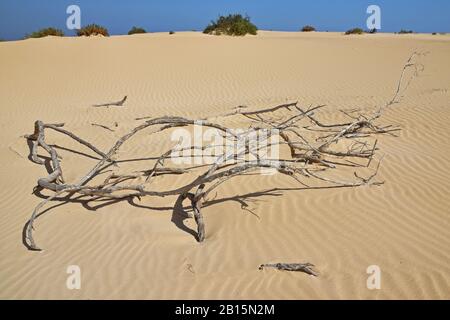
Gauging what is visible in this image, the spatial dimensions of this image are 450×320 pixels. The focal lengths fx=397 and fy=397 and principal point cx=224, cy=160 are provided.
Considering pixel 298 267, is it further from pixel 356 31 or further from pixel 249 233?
pixel 356 31

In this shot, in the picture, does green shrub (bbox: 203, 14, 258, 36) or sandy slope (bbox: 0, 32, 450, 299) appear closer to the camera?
sandy slope (bbox: 0, 32, 450, 299)

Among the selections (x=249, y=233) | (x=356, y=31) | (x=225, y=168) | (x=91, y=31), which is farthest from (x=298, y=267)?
(x=356, y=31)

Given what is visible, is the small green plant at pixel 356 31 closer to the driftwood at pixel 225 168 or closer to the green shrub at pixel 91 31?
the green shrub at pixel 91 31

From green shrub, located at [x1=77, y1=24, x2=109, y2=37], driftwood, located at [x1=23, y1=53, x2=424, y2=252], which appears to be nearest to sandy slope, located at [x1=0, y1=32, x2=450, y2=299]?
driftwood, located at [x1=23, y1=53, x2=424, y2=252]

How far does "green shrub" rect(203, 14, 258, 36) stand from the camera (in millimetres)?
24969

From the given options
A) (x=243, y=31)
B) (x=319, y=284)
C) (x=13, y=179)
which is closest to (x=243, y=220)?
(x=319, y=284)

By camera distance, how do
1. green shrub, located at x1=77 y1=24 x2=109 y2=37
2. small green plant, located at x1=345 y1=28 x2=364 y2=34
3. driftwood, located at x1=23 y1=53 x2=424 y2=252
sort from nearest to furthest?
driftwood, located at x1=23 y1=53 x2=424 y2=252, green shrub, located at x1=77 y1=24 x2=109 y2=37, small green plant, located at x1=345 y1=28 x2=364 y2=34

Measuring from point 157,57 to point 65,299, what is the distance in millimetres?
13987

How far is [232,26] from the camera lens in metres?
25.2

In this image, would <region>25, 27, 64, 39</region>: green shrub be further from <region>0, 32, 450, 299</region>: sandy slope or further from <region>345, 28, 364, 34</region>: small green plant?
<region>345, 28, 364, 34</region>: small green plant

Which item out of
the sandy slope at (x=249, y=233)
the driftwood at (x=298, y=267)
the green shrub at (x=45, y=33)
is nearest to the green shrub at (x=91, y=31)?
the green shrub at (x=45, y=33)

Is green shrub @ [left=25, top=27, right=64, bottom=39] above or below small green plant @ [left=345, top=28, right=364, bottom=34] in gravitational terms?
below

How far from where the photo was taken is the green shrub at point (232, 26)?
25.0m

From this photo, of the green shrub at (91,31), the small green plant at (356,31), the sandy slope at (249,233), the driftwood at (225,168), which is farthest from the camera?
the small green plant at (356,31)
